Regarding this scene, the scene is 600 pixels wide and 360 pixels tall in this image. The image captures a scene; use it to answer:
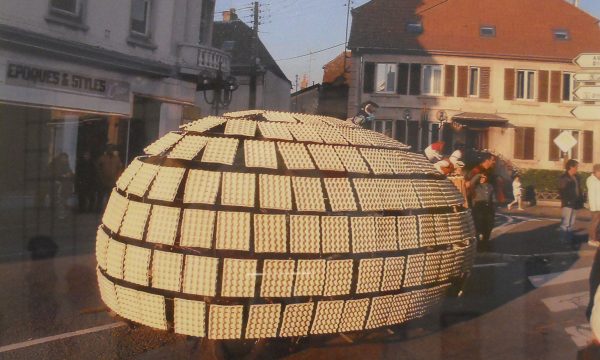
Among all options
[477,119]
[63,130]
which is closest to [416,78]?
[477,119]

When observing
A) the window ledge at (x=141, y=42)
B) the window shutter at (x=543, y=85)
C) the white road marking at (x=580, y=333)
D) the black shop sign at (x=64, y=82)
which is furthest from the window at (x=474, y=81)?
the black shop sign at (x=64, y=82)

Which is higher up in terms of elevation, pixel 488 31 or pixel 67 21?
pixel 67 21

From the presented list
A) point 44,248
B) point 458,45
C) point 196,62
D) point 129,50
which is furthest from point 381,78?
point 129,50

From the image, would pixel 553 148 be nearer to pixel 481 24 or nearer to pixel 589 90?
pixel 481 24

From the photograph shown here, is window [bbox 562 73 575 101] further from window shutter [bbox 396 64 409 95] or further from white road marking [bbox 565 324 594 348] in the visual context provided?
white road marking [bbox 565 324 594 348]

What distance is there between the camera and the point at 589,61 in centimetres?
725

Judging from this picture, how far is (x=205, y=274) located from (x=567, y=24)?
9176mm

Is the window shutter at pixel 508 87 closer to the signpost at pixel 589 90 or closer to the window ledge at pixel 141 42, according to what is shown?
the signpost at pixel 589 90

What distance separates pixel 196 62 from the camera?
9992 mm

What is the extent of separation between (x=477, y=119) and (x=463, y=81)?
0.66 metres

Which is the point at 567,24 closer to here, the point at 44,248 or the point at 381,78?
the point at 381,78

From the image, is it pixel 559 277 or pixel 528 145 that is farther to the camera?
pixel 528 145

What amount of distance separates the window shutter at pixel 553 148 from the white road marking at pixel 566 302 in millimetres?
3647

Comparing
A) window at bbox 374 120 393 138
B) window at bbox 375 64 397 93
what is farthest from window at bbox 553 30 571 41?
window at bbox 374 120 393 138
